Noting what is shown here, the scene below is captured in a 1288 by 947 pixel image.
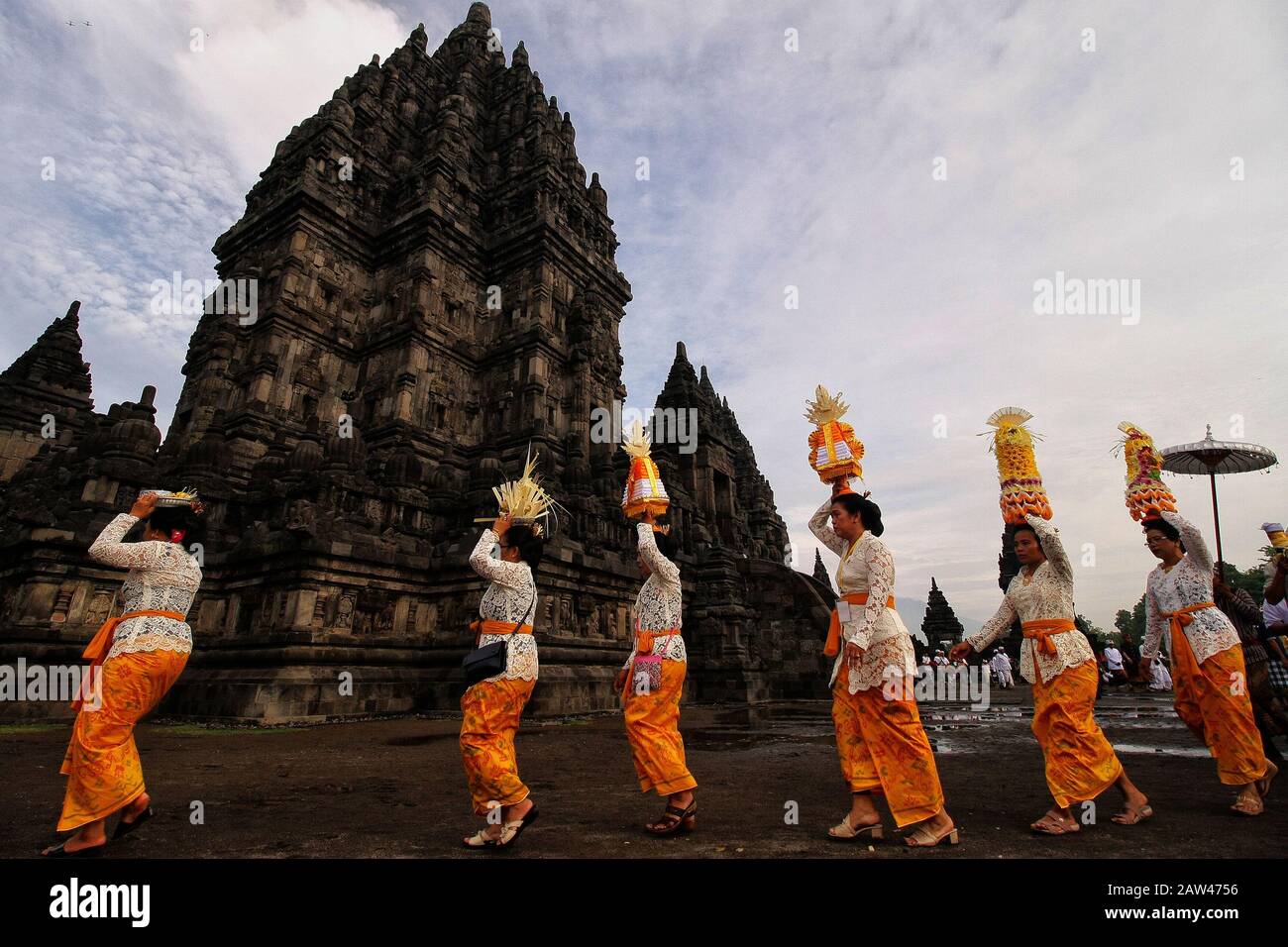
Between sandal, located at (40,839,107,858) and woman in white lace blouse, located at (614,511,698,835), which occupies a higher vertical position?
woman in white lace blouse, located at (614,511,698,835)

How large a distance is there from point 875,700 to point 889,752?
285 mm

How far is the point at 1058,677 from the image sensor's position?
415cm

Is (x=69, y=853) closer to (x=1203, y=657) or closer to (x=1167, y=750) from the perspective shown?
(x=1203, y=657)

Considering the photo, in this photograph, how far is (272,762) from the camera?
6367 mm

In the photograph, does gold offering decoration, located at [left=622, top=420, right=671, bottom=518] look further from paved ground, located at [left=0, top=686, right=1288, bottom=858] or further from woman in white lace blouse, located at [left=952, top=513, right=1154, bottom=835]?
woman in white lace blouse, located at [left=952, top=513, right=1154, bottom=835]

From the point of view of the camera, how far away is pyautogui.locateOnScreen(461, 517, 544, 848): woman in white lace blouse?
11.3ft

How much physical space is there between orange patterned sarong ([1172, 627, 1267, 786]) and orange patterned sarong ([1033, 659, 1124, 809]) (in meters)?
1.23

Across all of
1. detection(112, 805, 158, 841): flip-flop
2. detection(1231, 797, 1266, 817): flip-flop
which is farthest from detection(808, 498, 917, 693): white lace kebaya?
detection(112, 805, 158, 841): flip-flop

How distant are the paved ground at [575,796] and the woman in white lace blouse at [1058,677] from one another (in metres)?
0.22

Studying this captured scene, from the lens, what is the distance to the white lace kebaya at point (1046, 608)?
417 cm

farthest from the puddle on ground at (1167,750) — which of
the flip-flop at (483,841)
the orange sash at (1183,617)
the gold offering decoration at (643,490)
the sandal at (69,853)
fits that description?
the sandal at (69,853)

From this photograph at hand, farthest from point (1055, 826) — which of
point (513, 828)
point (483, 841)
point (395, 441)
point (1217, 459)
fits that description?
point (395, 441)

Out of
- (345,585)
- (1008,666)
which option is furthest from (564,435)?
(1008,666)
